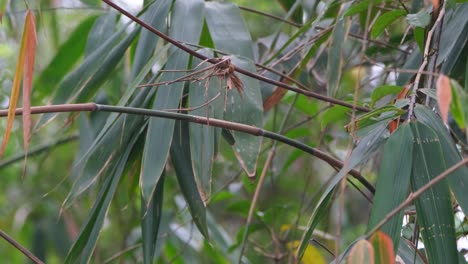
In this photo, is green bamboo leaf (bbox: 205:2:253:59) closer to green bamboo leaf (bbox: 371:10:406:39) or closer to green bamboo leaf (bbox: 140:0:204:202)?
green bamboo leaf (bbox: 140:0:204:202)

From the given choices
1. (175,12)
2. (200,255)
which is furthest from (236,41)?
(200,255)

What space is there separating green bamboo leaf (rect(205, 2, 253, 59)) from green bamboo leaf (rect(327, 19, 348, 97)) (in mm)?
127

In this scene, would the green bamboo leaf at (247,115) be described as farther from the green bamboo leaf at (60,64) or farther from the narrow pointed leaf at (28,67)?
the green bamboo leaf at (60,64)

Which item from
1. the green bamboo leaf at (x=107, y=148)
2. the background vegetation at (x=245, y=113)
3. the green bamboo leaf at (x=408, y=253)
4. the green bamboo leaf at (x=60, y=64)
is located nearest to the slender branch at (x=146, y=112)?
the background vegetation at (x=245, y=113)

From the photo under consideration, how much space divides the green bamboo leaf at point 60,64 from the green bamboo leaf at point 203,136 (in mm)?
547

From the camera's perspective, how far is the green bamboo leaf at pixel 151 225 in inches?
40.6

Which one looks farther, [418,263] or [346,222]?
[346,222]

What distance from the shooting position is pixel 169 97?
0.99 metres

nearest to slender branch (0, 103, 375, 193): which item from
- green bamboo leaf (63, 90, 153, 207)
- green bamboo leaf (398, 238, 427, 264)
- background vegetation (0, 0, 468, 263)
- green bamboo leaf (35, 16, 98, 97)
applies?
background vegetation (0, 0, 468, 263)

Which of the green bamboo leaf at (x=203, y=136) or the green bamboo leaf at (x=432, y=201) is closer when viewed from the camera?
the green bamboo leaf at (x=432, y=201)

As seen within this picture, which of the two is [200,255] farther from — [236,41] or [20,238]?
[236,41]

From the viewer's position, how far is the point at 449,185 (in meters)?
0.78

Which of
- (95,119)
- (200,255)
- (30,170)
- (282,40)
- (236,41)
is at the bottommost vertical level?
(30,170)

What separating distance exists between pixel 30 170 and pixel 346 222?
1119 millimetres
